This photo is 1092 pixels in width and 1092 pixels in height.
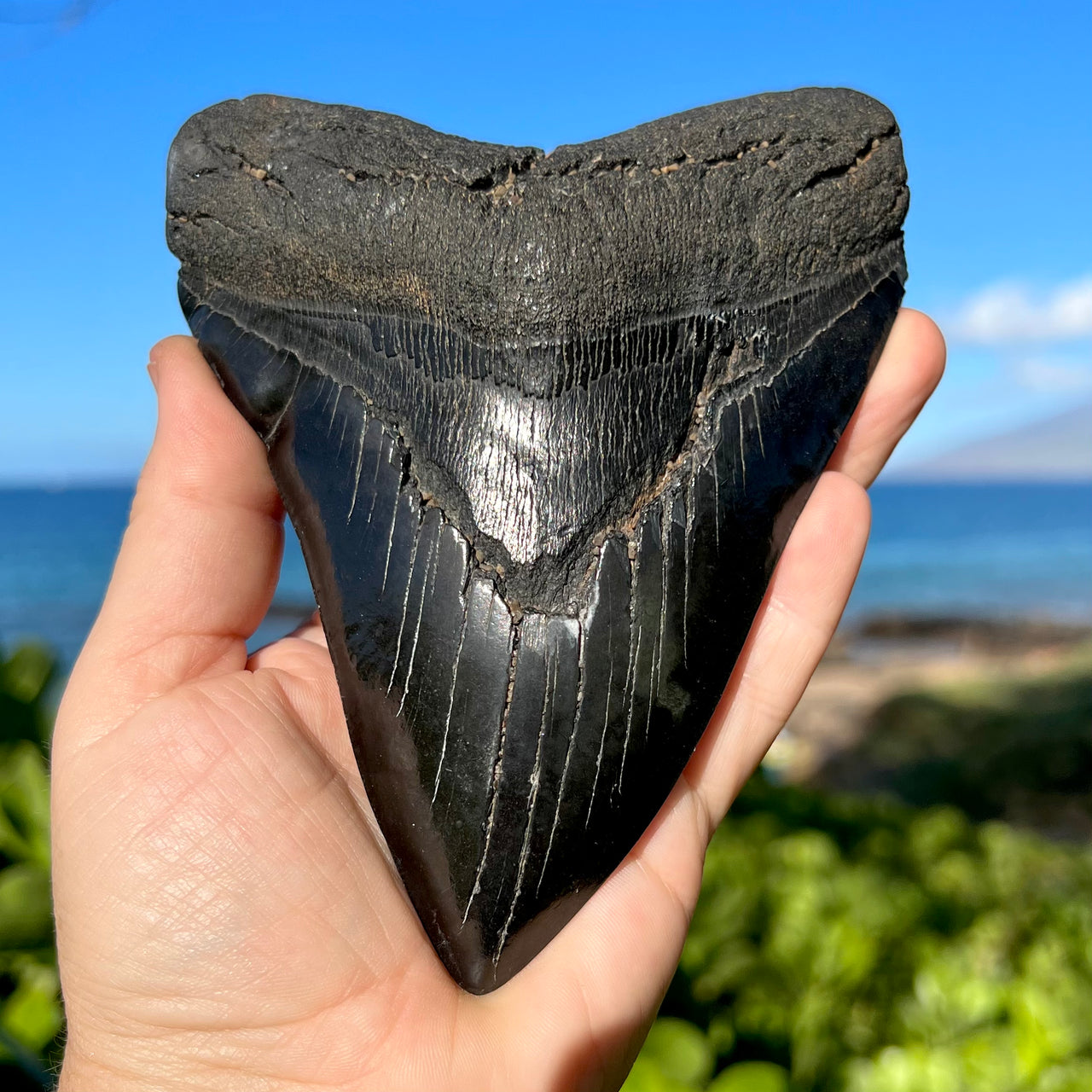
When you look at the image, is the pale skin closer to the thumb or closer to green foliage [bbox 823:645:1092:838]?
the thumb

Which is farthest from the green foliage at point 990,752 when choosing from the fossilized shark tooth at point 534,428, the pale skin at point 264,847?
the fossilized shark tooth at point 534,428

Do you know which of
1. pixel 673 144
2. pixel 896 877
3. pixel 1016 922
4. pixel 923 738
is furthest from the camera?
pixel 923 738

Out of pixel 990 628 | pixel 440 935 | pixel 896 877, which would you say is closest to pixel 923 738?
pixel 896 877

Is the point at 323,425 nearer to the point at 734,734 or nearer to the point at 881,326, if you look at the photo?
the point at 734,734

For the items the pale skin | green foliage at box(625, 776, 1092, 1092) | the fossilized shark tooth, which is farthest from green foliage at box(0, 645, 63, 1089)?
green foliage at box(625, 776, 1092, 1092)

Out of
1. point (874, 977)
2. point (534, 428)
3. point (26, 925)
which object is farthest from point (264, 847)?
point (874, 977)
